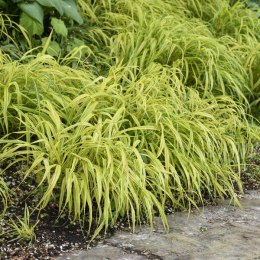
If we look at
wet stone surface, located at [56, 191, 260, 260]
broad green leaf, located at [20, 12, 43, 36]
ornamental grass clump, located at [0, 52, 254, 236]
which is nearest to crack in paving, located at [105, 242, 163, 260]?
wet stone surface, located at [56, 191, 260, 260]

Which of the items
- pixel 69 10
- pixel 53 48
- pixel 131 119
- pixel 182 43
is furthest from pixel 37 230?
pixel 182 43

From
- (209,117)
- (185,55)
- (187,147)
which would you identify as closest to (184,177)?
(187,147)

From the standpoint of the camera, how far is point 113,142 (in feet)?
9.73

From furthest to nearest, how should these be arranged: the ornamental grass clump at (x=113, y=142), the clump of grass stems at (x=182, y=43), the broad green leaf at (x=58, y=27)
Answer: the clump of grass stems at (x=182, y=43) < the broad green leaf at (x=58, y=27) < the ornamental grass clump at (x=113, y=142)

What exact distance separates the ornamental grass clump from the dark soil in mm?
51

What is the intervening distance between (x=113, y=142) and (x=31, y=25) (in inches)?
46.1

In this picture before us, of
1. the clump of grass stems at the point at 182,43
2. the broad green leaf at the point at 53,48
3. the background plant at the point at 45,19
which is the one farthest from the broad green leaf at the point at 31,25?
the clump of grass stems at the point at 182,43

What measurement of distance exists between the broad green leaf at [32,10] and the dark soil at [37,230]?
1088 mm

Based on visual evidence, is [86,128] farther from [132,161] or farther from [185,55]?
[185,55]

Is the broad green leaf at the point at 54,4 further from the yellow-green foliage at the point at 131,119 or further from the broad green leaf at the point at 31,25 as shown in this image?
the yellow-green foliage at the point at 131,119

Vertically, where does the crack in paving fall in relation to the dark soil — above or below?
below

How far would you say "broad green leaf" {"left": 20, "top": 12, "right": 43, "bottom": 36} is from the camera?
3750 mm

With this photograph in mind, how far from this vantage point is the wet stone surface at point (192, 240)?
8.40 feet

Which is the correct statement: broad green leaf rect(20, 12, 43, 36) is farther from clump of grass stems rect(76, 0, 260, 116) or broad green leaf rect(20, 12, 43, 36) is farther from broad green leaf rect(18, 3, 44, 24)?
clump of grass stems rect(76, 0, 260, 116)
